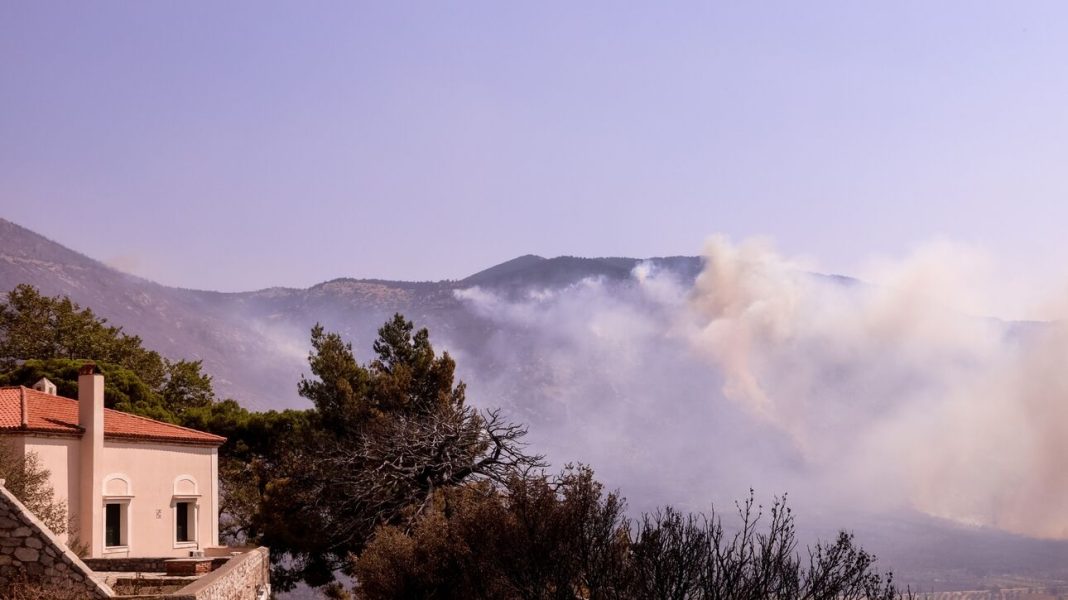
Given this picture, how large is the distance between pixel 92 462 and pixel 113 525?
2.32m

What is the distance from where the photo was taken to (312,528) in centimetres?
4462

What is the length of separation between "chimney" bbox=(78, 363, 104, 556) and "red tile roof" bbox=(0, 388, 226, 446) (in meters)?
0.37

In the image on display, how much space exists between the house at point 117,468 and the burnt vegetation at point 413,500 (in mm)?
1745

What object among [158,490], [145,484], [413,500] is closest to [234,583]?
[145,484]

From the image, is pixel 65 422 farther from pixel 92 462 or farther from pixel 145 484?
pixel 145 484

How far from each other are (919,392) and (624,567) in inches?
6867

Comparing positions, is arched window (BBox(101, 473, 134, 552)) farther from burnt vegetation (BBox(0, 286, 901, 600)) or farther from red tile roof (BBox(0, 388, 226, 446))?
burnt vegetation (BBox(0, 286, 901, 600))

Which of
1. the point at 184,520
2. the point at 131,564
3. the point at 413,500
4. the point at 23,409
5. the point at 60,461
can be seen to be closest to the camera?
the point at 131,564

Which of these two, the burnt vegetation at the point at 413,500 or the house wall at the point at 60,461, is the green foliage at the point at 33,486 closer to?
the burnt vegetation at the point at 413,500

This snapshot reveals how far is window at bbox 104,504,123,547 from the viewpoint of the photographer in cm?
3359

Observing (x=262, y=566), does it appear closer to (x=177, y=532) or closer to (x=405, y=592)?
(x=405, y=592)

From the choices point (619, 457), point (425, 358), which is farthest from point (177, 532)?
point (619, 457)

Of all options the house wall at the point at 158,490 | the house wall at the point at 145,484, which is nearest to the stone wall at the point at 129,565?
the house wall at the point at 145,484

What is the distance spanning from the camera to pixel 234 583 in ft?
71.1
